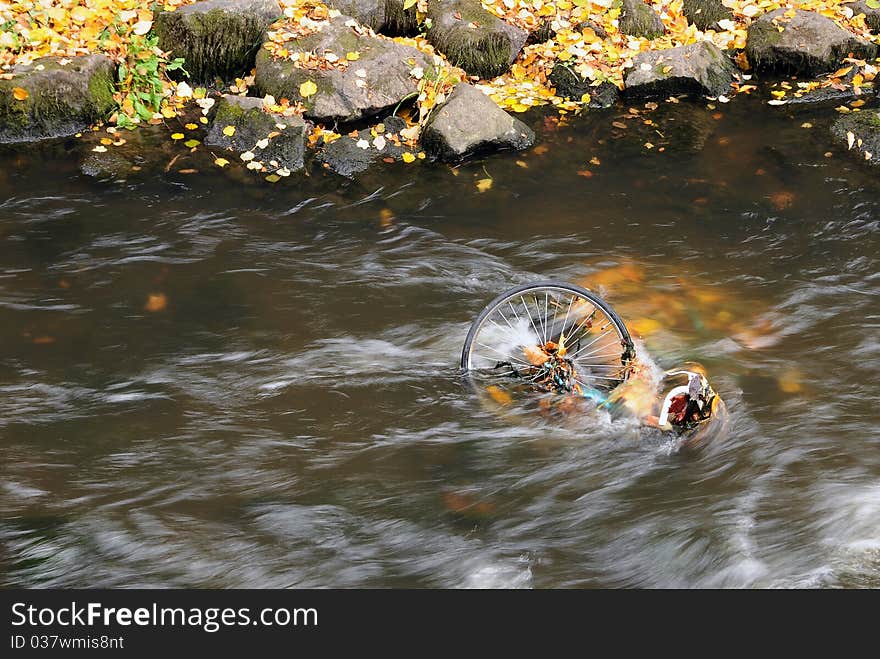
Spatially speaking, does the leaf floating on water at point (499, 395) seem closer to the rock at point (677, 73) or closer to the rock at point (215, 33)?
the rock at point (677, 73)

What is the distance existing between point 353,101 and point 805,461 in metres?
6.44

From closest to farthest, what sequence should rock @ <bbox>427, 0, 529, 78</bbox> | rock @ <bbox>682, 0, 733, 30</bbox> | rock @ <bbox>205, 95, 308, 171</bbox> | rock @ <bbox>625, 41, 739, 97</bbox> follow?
rock @ <bbox>205, 95, 308, 171</bbox> → rock @ <bbox>625, 41, 739, 97</bbox> → rock @ <bbox>427, 0, 529, 78</bbox> → rock @ <bbox>682, 0, 733, 30</bbox>

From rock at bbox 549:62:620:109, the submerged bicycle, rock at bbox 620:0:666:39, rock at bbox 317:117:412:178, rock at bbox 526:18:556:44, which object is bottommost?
the submerged bicycle

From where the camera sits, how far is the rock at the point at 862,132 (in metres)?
9.52

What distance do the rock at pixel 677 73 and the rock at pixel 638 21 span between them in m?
0.86

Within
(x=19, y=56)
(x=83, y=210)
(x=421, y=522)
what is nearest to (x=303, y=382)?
(x=421, y=522)

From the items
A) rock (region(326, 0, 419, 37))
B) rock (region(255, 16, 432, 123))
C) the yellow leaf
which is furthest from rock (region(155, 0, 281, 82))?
the yellow leaf

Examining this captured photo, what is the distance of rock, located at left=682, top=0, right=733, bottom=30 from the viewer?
11.9 metres

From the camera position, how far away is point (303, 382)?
6270 mm

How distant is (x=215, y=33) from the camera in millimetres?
10188

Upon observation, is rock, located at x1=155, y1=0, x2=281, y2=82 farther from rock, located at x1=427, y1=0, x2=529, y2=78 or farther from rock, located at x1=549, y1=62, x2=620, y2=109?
rock, located at x1=549, y1=62, x2=620, y2=109

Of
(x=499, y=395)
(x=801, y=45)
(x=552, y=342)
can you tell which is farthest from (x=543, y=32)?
(x=499, y=395)

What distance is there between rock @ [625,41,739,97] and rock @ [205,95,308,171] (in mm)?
4290
